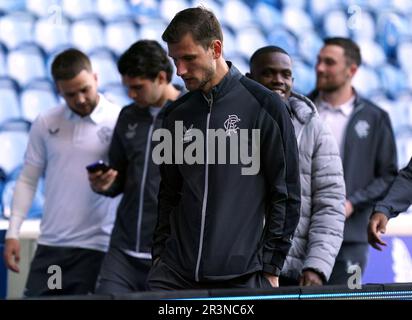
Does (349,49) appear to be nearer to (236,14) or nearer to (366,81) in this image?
(366,81)

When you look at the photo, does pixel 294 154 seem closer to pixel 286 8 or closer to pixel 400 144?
pixel 400 144

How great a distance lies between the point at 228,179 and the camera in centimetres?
240

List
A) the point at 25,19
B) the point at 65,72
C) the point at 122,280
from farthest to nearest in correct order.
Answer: the point at 25,19 < the point at 65,72 < the point at 122,280

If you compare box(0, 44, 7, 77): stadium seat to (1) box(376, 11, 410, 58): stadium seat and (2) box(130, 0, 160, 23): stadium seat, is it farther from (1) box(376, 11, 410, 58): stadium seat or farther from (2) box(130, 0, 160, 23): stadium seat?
(1) box(376, 11, 410, 58): stadium seat

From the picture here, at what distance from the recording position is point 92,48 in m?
6.44

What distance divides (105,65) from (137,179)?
2988 mm

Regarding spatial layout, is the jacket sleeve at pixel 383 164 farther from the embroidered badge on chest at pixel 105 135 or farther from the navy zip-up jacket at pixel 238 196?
the navy zip-up jacket at pixel 238 196

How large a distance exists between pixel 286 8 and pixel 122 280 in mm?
4175

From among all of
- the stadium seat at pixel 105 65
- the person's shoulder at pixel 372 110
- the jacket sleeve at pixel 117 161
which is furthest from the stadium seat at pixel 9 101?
the person's shoulder at pixel 372 110

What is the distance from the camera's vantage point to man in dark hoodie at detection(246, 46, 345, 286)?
2.71 meters

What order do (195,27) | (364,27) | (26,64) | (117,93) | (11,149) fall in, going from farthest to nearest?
1. (364,27)
2. (26,64)
3. (117,93)
4. (11,149)
5. (195,27)

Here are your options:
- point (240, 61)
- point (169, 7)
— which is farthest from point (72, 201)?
point (169, 7)

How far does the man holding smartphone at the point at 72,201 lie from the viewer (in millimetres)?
3756
